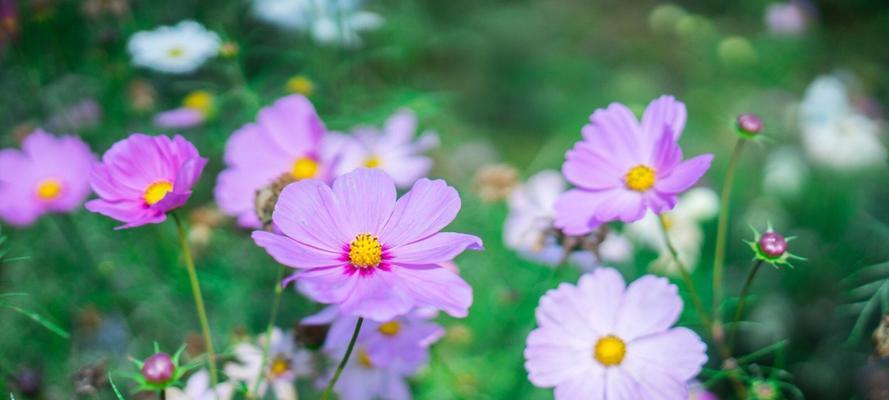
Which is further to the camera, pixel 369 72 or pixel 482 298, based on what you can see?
pixel 369 72

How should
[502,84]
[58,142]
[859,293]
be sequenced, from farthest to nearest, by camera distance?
[502,84]
[859,293]
[58,142]

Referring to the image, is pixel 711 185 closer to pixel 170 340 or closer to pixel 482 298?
pixel 482 298

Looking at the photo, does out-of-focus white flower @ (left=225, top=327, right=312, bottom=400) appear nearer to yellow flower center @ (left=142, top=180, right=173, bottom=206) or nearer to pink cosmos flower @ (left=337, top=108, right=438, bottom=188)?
yellow flower center @ (left=142, top=180, right=173, bottom=206)

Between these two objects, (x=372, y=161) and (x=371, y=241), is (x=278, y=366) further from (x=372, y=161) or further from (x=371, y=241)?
(x=372, y=161)

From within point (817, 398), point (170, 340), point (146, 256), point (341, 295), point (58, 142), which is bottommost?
point (170, 340)

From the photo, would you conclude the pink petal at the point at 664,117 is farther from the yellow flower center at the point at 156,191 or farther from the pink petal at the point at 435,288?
the yellow flower center at the point at 156,191

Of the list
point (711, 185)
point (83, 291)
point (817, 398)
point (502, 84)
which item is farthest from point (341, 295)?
point (502, 84)
